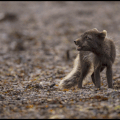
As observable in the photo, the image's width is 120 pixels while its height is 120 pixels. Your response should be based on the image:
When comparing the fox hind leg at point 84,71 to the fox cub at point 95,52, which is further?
the fox hind leg at point 84,71

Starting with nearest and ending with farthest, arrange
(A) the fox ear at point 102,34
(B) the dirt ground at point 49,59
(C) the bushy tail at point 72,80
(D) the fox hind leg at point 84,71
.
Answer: (B) the dirt ground at point 49,59, (A) the fox ear at point 102,34, (D) the fox hind leg at point 84,71, (C) the bushy tail at point 72,80

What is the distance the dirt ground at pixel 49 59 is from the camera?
422 cm

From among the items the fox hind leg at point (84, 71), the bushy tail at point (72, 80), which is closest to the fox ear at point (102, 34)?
the fox hind leg at point (84, 71)

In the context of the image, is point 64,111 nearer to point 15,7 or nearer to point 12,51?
point 12,51

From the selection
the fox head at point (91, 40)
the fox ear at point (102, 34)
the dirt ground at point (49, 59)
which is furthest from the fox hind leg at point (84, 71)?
the fox ear at point (102, 34)

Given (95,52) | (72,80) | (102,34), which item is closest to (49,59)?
(72,80)

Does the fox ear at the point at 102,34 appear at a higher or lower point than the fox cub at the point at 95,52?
higher

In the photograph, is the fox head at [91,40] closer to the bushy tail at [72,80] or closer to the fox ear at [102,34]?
the fox ear at [102,34]

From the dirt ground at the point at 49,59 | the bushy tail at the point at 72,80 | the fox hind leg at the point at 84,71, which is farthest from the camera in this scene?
the bushy tail at the point at 72,80

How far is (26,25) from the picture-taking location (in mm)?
19203

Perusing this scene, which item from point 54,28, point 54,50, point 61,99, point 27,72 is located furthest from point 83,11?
point 61,99

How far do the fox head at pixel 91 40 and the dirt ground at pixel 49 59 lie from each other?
2.81 feet

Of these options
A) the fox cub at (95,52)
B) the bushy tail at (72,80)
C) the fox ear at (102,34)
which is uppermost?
the fox ear at (102,34)

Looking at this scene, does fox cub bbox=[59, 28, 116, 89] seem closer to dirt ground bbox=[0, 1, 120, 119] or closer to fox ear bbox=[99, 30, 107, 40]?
fox ear bbox=[99, 30, 107, 40]
